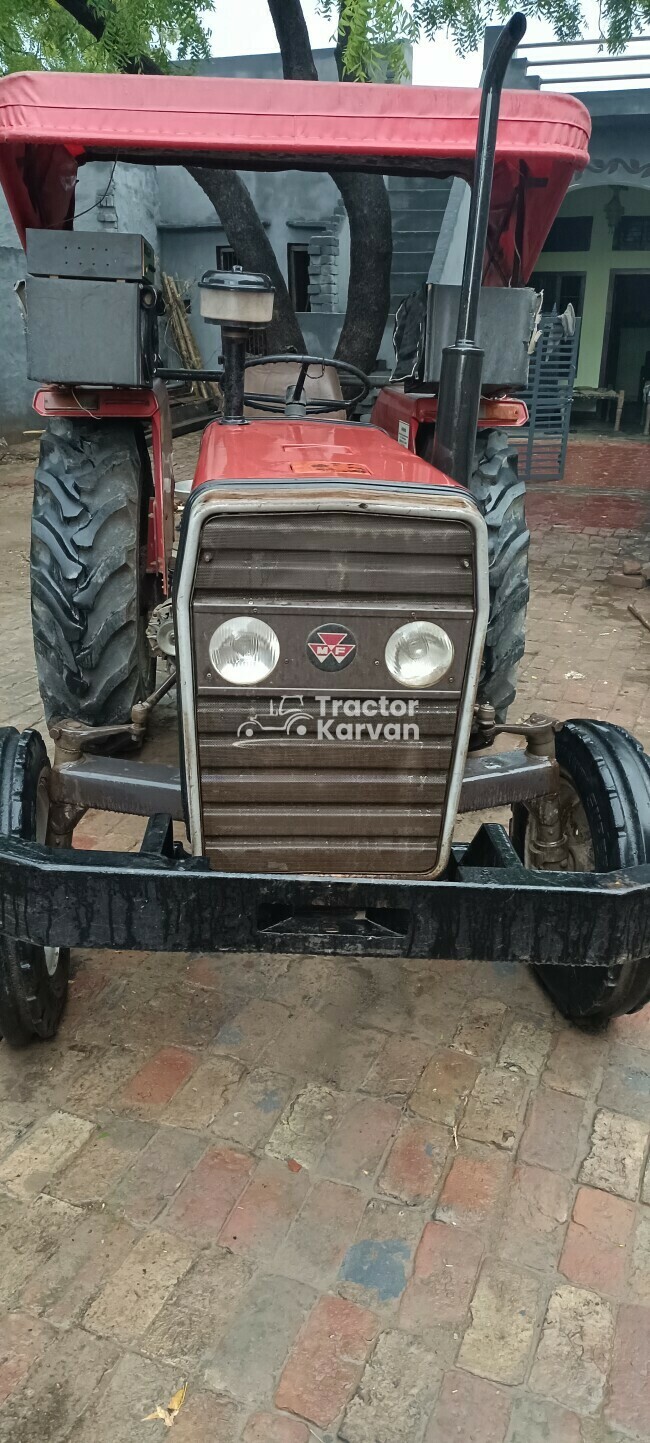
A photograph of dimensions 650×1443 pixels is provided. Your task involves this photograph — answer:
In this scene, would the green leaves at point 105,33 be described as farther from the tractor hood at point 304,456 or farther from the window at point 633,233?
the window at point 633,233

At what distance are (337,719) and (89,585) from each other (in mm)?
1391

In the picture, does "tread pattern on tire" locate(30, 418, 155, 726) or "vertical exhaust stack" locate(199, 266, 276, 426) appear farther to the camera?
"tread pattern on tire" locate(30, 418, 155, 726)

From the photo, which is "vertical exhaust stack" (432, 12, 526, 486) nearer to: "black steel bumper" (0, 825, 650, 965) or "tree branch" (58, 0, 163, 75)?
"black steel bumper" (0, 825, 650, 965)

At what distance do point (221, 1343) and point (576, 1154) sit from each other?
953mm

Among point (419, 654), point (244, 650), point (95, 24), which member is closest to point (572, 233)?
point (95, 24)

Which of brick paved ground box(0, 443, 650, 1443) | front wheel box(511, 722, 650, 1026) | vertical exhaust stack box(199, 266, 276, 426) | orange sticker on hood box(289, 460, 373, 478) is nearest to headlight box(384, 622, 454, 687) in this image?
orange sticker on hood box(289, 460, 373, 478)

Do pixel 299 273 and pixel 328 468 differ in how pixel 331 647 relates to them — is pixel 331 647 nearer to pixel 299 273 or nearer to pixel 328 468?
pixel 328 468

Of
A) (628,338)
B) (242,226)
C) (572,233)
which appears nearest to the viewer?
(242,226)

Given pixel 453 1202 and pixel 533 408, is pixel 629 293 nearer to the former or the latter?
pixel 533 408

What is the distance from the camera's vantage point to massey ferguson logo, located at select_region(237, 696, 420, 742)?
7.22 ft

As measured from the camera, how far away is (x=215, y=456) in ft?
8.31

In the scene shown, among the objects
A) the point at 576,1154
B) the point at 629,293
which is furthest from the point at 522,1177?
the point at 629,293

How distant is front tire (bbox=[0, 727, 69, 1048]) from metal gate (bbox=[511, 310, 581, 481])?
8513 mm

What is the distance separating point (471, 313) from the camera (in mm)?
2320
